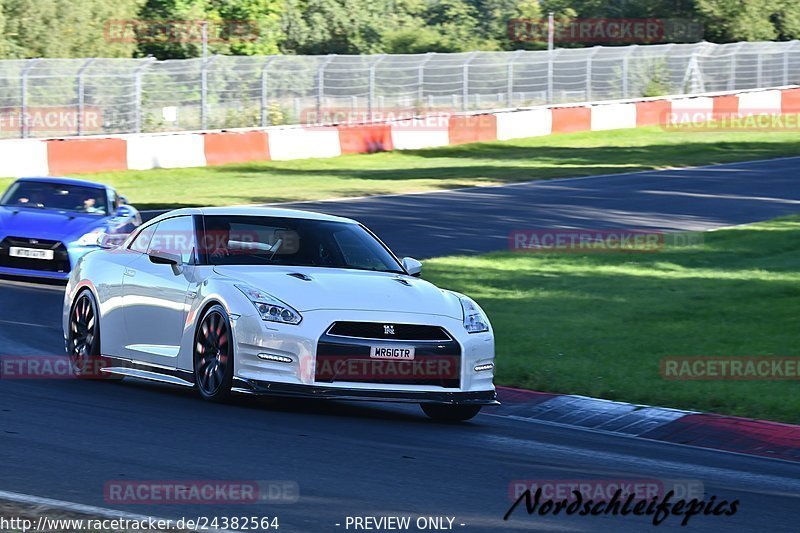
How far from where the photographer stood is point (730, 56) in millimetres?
Result: 48656

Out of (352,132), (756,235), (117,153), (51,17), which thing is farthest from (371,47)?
(756,235)

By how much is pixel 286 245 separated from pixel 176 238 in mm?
864

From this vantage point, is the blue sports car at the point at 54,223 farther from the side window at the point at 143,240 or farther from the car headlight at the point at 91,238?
the side window at the point at 143,240

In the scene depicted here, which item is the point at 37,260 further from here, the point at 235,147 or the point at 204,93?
the point at 204,93

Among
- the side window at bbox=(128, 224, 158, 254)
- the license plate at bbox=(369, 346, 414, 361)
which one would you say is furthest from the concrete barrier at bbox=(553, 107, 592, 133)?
the license plate at bbox=(369, 346, 414, 361)

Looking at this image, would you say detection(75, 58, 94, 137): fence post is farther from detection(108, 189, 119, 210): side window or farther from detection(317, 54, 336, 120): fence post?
detection(108, 189, 119, 210): side window

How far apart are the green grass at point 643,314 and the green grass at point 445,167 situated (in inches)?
379

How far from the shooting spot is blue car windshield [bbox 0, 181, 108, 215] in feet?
60.8

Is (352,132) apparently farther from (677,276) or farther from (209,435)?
(209,435)

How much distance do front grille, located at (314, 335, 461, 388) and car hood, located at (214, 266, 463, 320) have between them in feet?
0.89

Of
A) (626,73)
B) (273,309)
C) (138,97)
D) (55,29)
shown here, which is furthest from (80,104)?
(55,29)

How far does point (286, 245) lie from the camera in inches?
404

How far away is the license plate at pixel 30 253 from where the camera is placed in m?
17.2

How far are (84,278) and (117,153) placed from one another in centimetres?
2154
